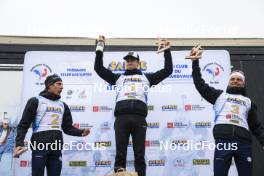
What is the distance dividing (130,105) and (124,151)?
492 millimetres

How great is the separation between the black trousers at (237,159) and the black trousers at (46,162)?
1.63 metres

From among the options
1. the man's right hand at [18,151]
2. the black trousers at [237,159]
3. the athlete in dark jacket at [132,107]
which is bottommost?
the black trousers at [237,159]

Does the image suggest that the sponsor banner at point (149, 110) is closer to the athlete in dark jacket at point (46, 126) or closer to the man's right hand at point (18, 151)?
the athlete in dark jacket at point (46, 126)

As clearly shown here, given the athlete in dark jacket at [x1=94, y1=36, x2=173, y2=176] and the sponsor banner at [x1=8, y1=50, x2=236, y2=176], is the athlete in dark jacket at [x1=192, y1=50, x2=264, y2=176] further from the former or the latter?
the sponsor banner at [x1=8, y1=50, x2=236, y2=176]

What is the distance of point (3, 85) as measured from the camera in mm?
4914

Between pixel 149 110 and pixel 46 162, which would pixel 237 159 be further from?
pixel 46 162

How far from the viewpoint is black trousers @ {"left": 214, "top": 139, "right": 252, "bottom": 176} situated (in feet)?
11.7

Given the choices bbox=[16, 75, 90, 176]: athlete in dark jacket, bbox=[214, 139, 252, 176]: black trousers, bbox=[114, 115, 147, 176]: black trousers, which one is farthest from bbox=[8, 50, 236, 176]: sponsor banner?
bbox=[214, 139, 252, 176]: black trousers

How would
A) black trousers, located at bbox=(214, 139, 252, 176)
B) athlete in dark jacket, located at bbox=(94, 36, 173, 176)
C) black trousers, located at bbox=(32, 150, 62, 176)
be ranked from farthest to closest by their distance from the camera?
athlete in dark jacket, located at bbox=(94, 36, 173, 176) → black trousers, located at bbox=(32, 150, 62, 176) → black trousers, located at bbox=(214, 139, 252, 176)

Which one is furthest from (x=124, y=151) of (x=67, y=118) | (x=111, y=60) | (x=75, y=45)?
(x=75, y=45)

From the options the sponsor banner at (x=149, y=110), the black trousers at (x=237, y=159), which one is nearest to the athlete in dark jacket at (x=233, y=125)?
the black trousers at (x=237, y=159)

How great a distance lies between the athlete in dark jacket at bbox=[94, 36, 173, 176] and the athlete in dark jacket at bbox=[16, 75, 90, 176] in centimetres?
53

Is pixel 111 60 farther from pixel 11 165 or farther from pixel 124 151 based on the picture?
pixel 11 165

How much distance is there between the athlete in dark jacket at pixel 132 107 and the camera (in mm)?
3871
